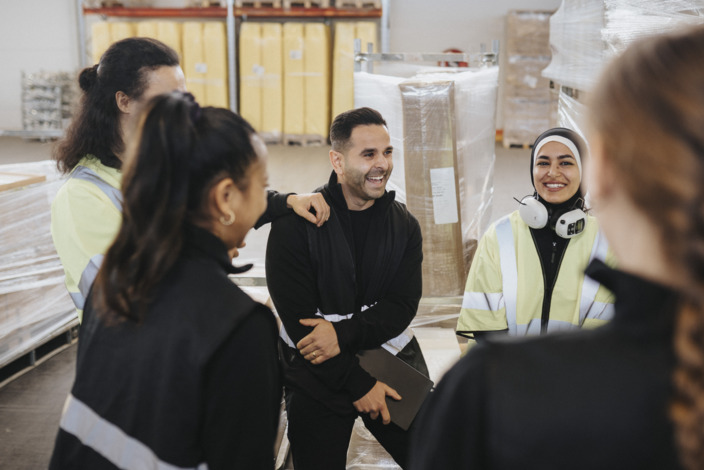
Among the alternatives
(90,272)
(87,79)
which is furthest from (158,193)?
(87,79)

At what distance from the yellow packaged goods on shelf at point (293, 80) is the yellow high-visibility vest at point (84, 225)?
597cm

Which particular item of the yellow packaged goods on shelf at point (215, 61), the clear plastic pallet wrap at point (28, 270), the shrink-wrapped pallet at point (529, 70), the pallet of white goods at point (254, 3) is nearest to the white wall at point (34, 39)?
the yellow packaged goods on shelf at point (215, 61)

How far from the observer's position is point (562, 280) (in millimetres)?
2490

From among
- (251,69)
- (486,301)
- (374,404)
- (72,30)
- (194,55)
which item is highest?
(72,30)

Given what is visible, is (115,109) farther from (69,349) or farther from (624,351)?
(69,349)

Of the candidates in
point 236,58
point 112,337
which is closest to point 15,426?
point 112,337

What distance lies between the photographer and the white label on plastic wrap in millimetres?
3941

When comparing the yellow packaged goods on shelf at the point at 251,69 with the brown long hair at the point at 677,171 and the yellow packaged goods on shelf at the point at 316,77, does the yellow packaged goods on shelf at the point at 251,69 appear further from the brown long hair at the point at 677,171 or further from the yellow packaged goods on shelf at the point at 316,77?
the brown long hair at the point at 677,171

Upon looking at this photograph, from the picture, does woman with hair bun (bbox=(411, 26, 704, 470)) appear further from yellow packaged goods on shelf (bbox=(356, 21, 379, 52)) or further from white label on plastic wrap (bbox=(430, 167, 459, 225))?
yellow packaged goods on shelf (bbox=(356, 21, 379, 52))

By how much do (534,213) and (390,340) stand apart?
0.87 meters

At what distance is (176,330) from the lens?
3.73 ft

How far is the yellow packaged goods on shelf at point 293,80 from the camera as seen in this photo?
7578 millimetres

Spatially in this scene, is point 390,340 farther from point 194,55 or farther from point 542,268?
point 194,55

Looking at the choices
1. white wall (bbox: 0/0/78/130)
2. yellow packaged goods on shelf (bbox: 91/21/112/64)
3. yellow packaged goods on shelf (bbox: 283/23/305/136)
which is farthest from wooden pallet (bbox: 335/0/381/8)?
white wall (bbox: 0/0/78/130)
